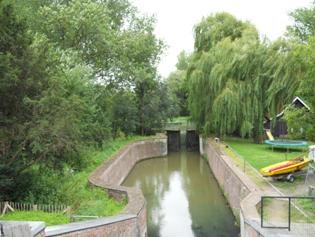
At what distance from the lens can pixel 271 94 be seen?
2850 centimetres

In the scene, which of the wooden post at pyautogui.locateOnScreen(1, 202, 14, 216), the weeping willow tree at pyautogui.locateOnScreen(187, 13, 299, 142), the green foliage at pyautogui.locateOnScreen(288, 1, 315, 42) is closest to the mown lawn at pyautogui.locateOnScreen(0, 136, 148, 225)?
the wooden post at pyautogui.locateOnScreen(1, 202, 14, 216)

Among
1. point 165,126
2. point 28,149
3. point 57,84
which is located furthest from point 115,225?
point 165,126

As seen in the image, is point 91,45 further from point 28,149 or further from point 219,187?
point 28,149

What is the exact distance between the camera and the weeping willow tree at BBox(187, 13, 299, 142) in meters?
28.4

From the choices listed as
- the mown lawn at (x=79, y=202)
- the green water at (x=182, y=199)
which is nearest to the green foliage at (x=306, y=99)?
the green water at (x=182, y=199)

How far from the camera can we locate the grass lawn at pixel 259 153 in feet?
74.7

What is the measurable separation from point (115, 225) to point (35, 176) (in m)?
4.74

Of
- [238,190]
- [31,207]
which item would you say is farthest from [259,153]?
[31,207]

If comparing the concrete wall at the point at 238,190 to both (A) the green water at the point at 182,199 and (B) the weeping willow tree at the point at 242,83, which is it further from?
(B) the weeping willow tree at the point at 242,83

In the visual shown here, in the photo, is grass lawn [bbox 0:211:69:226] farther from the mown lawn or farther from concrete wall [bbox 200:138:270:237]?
concrete wall [bbox 200:138:270:237]

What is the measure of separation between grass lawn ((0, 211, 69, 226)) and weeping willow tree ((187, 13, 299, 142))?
62.2ft

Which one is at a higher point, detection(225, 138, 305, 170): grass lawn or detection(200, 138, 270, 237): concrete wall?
detection(225, 138, 305, 170): grass lawn

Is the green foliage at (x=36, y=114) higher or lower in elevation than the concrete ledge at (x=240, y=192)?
higher

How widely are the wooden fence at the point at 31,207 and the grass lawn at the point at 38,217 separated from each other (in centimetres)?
26
